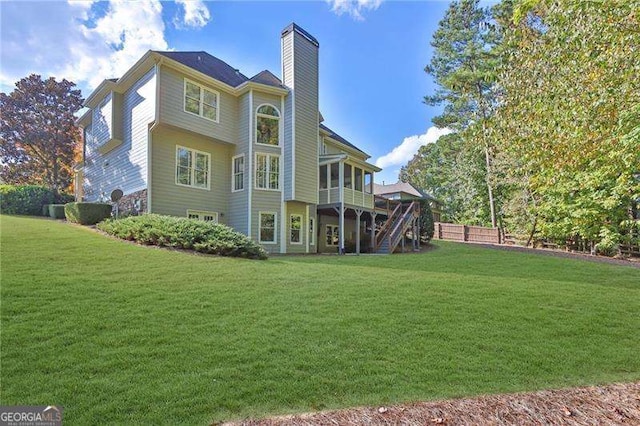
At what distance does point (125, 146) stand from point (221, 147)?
12.6ft

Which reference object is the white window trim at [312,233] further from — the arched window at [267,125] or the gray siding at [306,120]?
the arched window at [267,125]

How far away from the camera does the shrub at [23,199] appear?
16.7 meters

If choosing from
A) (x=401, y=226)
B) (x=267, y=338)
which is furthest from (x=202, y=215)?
(x=267, y=338)

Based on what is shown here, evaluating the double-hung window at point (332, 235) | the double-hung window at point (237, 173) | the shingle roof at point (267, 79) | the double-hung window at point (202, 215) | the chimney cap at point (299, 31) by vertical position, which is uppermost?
the chimney cap at point (299, 31)

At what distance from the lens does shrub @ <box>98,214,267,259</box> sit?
31.5 feet

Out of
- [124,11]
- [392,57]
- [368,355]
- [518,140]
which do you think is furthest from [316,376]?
[392,57]

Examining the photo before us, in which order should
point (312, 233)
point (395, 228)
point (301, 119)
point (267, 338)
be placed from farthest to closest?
point (312, 233)
point (395, 228)
point (301, 119)
point (267, 338)

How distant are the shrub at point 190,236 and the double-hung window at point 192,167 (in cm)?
381

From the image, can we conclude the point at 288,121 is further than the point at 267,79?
No

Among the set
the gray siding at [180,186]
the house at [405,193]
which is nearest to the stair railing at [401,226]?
the gray siding at [180,186]

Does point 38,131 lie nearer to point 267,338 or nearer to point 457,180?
point 267,338

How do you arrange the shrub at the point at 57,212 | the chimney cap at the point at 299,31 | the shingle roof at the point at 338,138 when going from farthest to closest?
the shingle roof at the point at 338,138 → the chimney cap at the point at 299,31 → the shrub at the point at 57,212

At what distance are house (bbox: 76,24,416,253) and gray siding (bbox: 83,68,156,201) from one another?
0.05 meters

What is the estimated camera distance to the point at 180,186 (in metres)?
13.8
